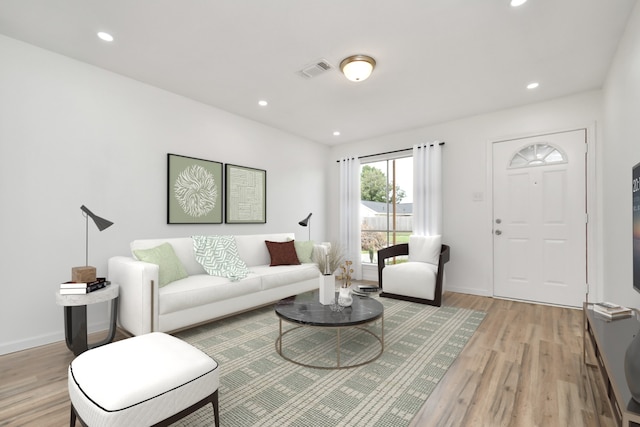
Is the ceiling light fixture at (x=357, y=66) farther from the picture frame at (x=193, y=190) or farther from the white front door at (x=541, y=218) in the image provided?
the white front door at (x=541, y=218)

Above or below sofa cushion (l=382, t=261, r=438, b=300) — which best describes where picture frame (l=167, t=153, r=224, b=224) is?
above

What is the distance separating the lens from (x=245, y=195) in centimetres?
441

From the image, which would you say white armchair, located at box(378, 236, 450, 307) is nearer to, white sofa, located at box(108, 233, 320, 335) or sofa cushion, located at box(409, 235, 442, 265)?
sofa cushion, located at box(409, 235, 442, 265)

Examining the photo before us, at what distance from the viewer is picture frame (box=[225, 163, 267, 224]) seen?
4.18m

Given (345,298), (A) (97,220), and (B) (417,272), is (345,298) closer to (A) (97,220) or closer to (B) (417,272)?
(B) (417,272)

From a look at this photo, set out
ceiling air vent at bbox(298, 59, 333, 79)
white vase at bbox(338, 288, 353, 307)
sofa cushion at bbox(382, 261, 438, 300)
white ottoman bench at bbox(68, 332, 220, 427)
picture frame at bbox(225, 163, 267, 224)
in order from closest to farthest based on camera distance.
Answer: white ottoman bench at bbox(68, 332, 220, 427) < white vase at bbox(338, 288, 353, 307) < ceiling air vent at bbox(298, 59, 333, 79) < sofa cushion at bbox(382, 261, 438, 300) < picture frame at bbox(225, 163, 267, 224)

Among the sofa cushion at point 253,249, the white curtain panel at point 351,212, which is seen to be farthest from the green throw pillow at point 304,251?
the white curtain panel at point 351,212

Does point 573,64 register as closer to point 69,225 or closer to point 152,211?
point 152,211

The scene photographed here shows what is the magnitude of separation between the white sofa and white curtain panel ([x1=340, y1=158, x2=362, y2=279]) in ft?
5.76

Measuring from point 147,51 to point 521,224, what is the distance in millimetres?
4809

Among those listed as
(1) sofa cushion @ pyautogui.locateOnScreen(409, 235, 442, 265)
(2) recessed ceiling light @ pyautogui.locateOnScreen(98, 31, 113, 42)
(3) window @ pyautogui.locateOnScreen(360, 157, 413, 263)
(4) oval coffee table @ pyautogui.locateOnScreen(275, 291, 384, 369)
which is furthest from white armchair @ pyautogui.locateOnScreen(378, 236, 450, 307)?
(2) recessed ceiling light @ pyautogui.locateOnScreen(98, 31, 113, 42)

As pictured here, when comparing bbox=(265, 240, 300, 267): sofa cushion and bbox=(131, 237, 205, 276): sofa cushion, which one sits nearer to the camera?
bbox=(131, 237, 205, 276): sofa cushion

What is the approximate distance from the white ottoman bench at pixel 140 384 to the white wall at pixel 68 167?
176 cm

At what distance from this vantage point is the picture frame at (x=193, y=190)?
11.7 feet
